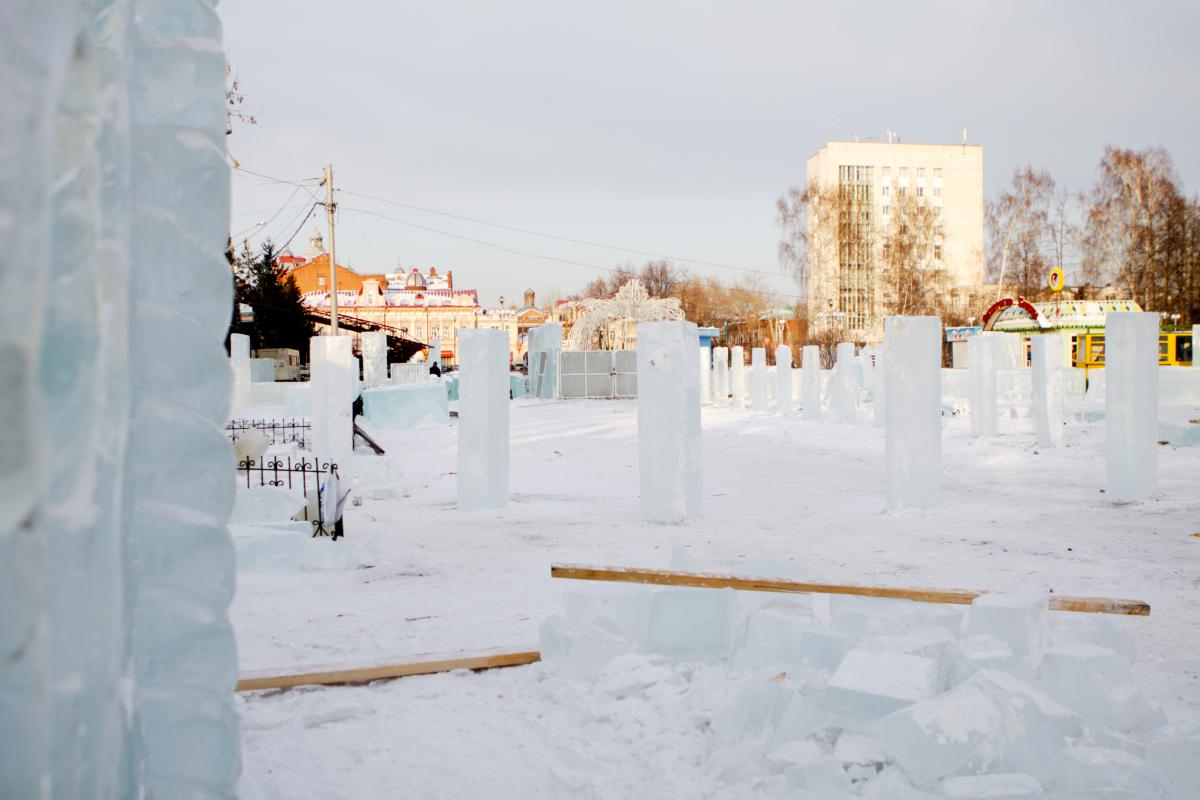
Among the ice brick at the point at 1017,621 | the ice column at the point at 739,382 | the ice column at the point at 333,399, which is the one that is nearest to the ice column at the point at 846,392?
the ice column at the point at 739,382

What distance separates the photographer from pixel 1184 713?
315cm

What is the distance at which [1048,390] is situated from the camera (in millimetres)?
12414

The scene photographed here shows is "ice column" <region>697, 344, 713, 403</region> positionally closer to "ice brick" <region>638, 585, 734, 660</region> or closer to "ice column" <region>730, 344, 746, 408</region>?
"ice column" <region>730, 344, 746, 408</region>

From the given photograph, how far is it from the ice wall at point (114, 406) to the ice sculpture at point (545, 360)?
101 feet

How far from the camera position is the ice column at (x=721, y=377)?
26.8 m

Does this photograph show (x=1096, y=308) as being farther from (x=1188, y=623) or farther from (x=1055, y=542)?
(x=1188, y=623)

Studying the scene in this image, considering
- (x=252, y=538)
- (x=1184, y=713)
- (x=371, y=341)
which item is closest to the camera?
(x=1184, y=713)

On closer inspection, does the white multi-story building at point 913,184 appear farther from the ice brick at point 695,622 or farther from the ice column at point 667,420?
the ice brick at point 695,622

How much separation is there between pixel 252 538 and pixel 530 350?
29628 millimetres

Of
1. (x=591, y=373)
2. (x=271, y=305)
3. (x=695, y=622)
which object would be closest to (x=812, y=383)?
(x=591, y=373)

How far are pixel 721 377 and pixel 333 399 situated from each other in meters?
17.9

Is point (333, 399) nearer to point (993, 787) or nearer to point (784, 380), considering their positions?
point (993, 787)

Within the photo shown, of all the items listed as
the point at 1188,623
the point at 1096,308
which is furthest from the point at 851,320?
the point at 1188,623

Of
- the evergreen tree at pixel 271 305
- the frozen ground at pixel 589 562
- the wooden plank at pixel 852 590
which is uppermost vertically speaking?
the evergreen tree at pixel 271 305
